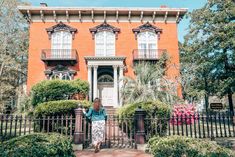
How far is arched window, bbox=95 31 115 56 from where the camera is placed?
23.5 metres

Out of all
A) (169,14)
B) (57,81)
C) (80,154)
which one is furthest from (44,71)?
(80,154)

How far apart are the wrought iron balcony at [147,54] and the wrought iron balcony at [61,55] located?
5610 mm

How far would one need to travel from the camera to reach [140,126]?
9305 mm

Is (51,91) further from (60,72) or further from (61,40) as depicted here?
(61,40)

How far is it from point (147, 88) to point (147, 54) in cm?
637

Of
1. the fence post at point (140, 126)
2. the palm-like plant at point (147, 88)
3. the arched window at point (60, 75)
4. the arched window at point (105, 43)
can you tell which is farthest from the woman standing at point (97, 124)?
the arched window at point (105, 43)

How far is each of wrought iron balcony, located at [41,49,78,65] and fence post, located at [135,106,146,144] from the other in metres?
14.3

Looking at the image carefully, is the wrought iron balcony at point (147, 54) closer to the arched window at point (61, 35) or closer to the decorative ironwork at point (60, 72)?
the decorative ironwork at point (60, 72)

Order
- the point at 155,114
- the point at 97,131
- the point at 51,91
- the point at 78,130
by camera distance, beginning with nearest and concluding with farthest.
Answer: the point at 97,131 < the point at 78,130 < the point at 155,114 < the point at 51,91

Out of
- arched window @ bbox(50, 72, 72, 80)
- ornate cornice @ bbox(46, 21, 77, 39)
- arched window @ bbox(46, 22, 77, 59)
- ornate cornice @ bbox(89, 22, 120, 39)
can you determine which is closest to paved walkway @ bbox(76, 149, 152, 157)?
arched window @ bbox(50, 72, 72, 80)

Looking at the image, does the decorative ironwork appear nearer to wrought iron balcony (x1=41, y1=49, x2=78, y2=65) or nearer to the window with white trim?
wrought iron balcony (x1=41, y1=49, x2=78, y2=65)

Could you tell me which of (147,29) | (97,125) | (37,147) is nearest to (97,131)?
(97,125)

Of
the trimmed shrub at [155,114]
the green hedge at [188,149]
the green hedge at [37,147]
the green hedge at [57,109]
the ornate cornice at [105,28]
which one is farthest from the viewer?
the ornate cornice at [105,28]

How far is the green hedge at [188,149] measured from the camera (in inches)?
199
